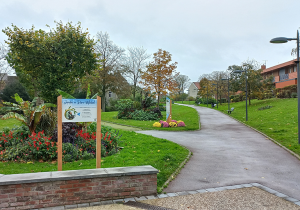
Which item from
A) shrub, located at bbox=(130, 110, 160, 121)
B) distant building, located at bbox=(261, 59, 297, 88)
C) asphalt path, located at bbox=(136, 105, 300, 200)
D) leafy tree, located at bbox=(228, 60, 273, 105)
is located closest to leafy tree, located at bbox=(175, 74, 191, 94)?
distant building, located at bbox=(261, 59, 297, 88)

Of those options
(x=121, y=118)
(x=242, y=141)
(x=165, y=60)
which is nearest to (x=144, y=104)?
(x=121, y=118)

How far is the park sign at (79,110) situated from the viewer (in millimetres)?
5735

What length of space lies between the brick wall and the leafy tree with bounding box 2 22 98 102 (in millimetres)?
11301

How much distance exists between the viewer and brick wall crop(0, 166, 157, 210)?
4.29 m

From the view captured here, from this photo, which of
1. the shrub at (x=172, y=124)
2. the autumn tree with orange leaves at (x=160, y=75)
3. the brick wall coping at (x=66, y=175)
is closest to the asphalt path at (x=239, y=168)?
the brick wall coping at (x=66, y=175)

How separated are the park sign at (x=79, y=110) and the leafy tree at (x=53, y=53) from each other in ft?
31.8

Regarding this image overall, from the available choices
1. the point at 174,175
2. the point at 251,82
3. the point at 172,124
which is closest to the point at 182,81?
the point at 251,82

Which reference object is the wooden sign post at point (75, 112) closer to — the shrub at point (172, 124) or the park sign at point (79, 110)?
the park sign at point (79, 110)

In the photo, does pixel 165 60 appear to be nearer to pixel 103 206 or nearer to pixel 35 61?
pixel 35 61

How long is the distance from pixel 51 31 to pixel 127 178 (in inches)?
545

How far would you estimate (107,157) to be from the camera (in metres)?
7.87

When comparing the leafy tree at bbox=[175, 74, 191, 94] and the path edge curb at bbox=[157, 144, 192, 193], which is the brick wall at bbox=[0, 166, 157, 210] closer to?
the path edge curb at bbox=[157, 144, 192, 193]

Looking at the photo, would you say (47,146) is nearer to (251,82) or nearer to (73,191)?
(73,191)

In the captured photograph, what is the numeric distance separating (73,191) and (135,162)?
2.85 metres
